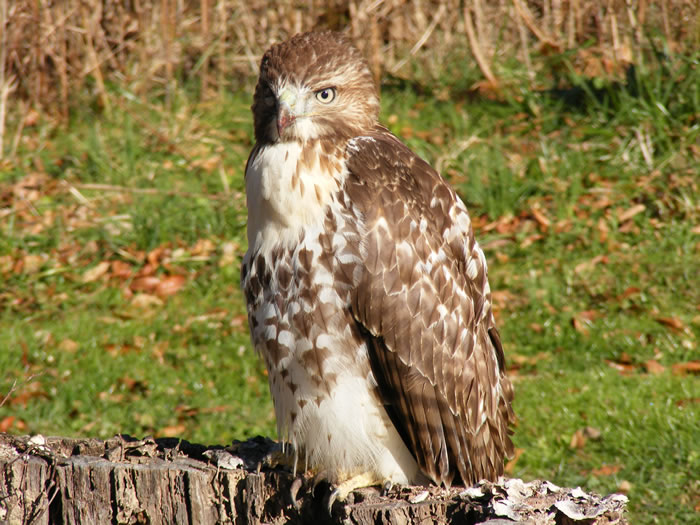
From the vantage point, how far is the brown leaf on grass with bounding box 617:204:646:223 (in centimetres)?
687

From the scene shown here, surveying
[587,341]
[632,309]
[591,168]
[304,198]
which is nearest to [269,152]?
[304,198]

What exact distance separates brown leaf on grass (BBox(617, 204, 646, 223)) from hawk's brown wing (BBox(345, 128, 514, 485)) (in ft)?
12.6

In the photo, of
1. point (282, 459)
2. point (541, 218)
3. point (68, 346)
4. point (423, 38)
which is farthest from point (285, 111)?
point (423, 38)

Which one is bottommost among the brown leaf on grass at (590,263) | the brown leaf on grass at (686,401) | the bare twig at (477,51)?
the brown leaf on grass at (686,401)

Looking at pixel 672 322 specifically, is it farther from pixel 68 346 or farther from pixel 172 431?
pixel 68 346

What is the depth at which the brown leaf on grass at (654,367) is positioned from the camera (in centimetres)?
542

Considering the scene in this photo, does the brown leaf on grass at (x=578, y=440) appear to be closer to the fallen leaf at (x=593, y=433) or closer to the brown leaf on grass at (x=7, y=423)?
the fallen leaf at (x=593, y=433)

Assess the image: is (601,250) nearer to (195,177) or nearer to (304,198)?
(195,177)

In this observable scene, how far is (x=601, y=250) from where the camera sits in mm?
6637

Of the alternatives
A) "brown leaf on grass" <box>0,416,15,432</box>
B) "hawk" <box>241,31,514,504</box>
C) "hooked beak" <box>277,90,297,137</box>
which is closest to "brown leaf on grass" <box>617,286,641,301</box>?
"hawk" <box>241,31,514,504</box>

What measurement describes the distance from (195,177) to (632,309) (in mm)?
3872

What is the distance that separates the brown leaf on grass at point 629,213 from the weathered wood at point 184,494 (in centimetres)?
447

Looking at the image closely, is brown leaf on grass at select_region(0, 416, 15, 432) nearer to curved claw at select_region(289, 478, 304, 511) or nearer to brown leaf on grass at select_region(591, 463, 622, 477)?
curved claw at select_region(289, 478, 304, 511)

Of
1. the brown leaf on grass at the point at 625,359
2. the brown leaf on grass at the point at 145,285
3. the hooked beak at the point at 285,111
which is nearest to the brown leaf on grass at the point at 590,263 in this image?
the brown leaf on grass at the point at 625,359
